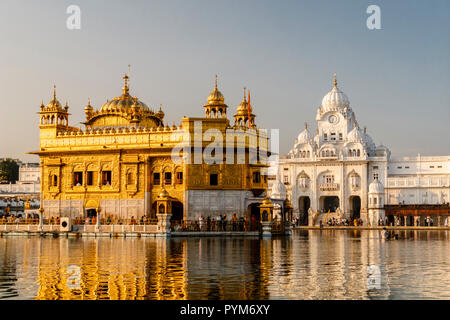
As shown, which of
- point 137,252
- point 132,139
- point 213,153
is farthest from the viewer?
point 132,139

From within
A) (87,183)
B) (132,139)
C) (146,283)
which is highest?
(132,139)

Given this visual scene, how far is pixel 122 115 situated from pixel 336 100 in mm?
42565

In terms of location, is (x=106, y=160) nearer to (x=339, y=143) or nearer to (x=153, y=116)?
(x=153, y=116)

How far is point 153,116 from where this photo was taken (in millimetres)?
49219

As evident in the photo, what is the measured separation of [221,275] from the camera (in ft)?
51.9

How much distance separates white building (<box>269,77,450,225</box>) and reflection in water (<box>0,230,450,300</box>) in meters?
53.9

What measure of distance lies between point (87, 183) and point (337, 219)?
36.7m

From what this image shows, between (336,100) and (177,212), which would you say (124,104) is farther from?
(336,100)

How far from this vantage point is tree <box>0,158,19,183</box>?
107 metres

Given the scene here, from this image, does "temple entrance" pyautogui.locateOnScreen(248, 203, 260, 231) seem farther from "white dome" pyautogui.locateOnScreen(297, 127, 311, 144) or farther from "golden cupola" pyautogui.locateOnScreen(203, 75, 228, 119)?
"white dome" pyautogui.locateOnScreen(297, 127, 311, 144)

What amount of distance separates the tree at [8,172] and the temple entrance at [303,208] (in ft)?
161

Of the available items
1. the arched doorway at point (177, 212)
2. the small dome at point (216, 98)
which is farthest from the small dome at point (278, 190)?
the small dome at point (216, 98)

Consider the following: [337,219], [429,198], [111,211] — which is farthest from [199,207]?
[429,198]

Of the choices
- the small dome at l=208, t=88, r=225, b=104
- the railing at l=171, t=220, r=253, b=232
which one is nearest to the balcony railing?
the small dome at l=208, t=88, r=225, b=104
